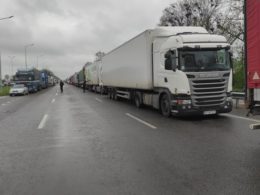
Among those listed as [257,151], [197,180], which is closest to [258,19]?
[257,151]

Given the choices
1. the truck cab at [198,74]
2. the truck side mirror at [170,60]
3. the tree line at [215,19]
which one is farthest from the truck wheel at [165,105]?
the tree line at [215,19]

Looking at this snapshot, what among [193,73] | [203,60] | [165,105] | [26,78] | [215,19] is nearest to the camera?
[193,73]

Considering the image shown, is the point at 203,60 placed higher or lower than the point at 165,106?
higher

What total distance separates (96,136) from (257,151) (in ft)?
15.6

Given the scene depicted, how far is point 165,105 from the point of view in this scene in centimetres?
1622

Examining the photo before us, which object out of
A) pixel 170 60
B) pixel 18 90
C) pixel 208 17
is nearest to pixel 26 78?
pixel 18 90

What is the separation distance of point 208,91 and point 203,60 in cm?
118

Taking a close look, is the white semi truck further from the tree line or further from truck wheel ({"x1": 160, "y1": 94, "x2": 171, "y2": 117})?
the tree line

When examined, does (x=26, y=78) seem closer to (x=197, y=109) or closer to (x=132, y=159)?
(x=197, y=109)

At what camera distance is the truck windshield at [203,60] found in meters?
14.6

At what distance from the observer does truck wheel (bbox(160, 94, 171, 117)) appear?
15691 mm

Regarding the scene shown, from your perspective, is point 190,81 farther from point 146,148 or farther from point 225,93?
point 146,148

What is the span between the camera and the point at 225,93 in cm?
1492

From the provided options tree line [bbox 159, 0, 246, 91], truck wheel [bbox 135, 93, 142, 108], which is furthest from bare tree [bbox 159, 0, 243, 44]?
truck wheel [bbox 135, 93, 142, 108]
